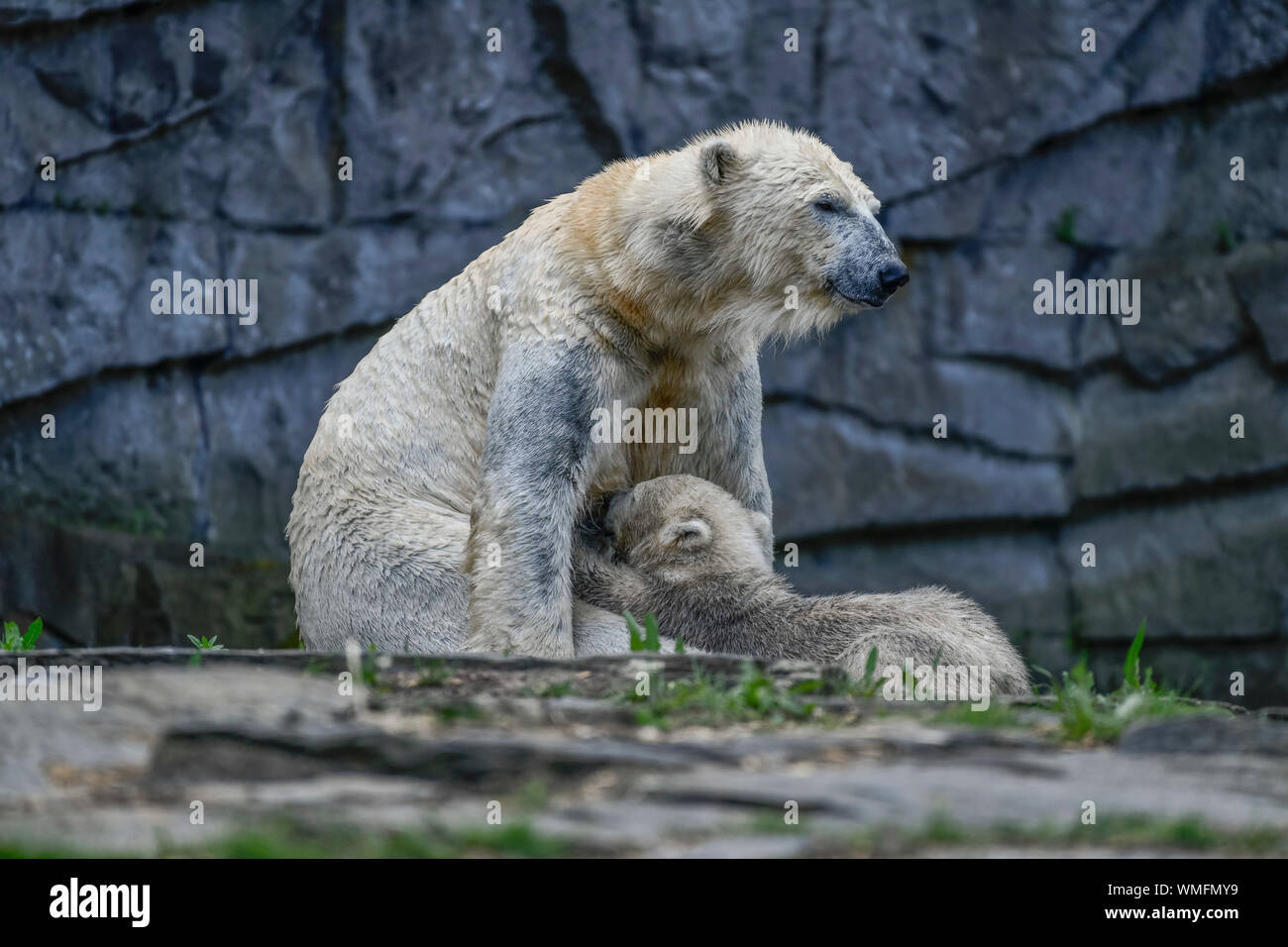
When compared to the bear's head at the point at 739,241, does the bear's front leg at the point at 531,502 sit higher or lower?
lower

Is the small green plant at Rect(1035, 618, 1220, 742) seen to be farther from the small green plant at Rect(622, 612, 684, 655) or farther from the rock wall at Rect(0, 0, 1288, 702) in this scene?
the rock wall at Rect(0, 0, 1288, 702)

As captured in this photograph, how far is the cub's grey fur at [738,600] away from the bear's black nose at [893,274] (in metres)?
1.02

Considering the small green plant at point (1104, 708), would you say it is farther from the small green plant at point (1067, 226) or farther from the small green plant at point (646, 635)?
the small green plant at point (1067, 226)

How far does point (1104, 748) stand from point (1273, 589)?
6.77 m

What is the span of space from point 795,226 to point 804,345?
13.5 ft

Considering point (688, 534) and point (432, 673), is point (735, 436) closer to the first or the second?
point (688, 534)

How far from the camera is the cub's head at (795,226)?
5039mm

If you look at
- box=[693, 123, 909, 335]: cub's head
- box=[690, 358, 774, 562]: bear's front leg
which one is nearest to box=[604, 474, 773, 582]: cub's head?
box=[690, 358, 774, 562]: bear's front leg

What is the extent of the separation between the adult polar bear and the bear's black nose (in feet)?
0.04

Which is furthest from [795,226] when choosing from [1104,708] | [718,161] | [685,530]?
[1104,708]

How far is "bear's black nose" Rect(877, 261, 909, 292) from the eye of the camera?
497 centimetres

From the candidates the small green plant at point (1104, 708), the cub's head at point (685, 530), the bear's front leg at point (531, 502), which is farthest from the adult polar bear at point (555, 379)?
the small green plant at point (1104, 708)
